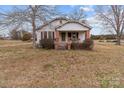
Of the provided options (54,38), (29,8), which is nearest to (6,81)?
(29,8)

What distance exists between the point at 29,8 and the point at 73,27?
346cm

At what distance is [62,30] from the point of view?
573 inches

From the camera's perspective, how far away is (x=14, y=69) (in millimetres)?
7715

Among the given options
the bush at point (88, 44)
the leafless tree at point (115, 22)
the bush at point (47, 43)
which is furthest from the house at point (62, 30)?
the leafless tree at point (115, 22)

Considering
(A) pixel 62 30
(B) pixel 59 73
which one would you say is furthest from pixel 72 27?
(B) pixel 59 73

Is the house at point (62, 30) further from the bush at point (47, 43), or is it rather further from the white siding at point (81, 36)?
the bush at point (47, 43)

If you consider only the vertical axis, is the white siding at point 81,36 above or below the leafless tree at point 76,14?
below

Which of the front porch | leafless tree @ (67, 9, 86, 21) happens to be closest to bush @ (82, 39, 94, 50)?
the front porch

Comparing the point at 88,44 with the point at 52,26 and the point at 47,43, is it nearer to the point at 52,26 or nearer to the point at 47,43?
the point at 47,43

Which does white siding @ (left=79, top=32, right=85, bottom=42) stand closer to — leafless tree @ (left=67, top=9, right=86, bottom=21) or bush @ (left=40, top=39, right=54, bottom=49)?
leafless tree @ (left=67, top=9, right=86, bottom=21)

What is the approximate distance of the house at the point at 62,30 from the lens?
47.2 feet

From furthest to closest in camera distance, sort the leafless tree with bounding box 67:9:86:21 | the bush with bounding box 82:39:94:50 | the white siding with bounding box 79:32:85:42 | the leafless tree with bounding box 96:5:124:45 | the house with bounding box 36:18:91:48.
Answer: the leafless tree with bounding box 96:5:124:45 → the white siding with bounding box 79:32:85:42 → the house with bounding box 36:18:91:48 → the bush with bounding box 82:39:94:50 → the leafless tree with bounding box 67:9:86:21

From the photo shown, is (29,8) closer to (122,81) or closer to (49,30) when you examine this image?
(49,30)

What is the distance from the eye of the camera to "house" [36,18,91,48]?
14391mm
